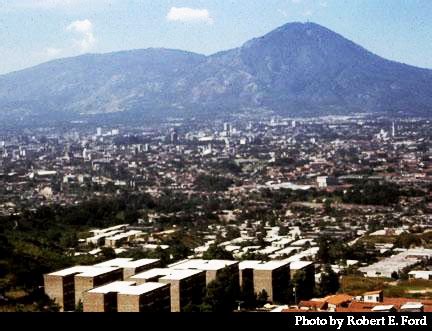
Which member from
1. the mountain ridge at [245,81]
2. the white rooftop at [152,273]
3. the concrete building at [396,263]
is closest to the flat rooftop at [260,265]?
the white rooftop at [152,273]

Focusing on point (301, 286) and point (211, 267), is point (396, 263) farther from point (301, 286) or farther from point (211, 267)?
point (211, 267)

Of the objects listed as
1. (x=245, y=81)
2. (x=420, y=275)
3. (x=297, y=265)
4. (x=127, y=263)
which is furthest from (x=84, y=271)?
(x=245, y=81)

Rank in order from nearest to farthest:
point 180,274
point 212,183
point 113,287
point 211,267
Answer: point 113,287 → point 180,274 → point 211,267 → point 212,183

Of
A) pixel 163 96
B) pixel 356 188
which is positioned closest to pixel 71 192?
pixel 356 188

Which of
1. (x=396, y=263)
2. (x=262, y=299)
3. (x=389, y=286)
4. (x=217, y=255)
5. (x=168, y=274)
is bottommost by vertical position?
(x=396, y=263)

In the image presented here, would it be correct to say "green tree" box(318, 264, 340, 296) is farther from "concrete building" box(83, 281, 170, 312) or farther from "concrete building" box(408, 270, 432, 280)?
"concrete building" box(83, 281, 170, 312)

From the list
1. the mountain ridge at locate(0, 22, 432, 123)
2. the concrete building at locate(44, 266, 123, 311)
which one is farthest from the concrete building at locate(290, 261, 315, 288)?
the mountain ridge at locate(0, 22, 432, 123)
